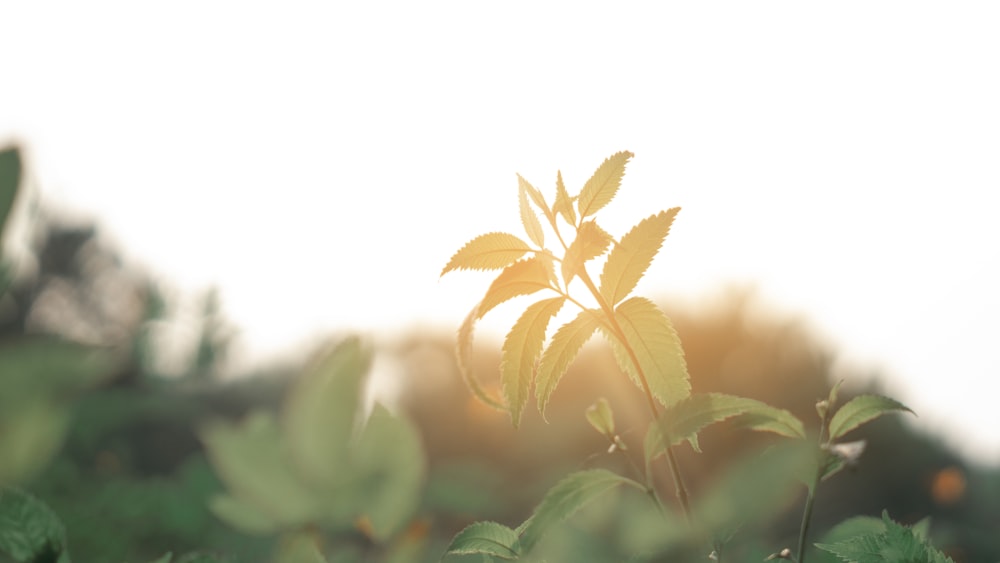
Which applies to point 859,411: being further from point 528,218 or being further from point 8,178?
point 8,178

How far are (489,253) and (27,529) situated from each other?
63 centimetres

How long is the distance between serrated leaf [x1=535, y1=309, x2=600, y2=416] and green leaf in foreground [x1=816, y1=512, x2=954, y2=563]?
39 centimetres

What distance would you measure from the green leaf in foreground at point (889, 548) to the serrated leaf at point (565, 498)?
0.91 ft

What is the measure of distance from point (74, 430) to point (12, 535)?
2.27 metres

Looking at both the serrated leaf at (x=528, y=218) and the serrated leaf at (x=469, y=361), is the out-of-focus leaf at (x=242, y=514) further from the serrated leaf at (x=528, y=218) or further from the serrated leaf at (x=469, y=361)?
the serrated leaf at (x=528, y=218)

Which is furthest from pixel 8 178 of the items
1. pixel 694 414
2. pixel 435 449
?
pixel 435 449

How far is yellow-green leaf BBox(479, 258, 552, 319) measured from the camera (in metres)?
0.93

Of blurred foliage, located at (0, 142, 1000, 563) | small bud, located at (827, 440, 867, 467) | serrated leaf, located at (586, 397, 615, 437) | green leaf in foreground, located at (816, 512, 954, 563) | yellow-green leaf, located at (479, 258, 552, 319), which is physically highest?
yellow-green leaf, located at (479, 258, 552, 319)

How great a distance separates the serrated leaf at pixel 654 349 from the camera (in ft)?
2.84

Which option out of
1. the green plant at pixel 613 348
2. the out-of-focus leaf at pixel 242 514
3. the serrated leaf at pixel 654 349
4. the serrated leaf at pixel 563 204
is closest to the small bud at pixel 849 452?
the green plant at pixel 613 348

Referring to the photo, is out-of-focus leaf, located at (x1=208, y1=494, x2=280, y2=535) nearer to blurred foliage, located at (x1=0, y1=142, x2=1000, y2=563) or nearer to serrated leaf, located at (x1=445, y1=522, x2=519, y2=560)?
blurred foliage, located at (x1=0, y1=142, x2=1000, y2=563)

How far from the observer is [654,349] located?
2.89 feet

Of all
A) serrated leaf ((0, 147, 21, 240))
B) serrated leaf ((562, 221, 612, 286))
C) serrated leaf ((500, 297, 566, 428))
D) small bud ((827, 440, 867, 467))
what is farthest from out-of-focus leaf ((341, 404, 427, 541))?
small bud ((827, 440, 867, 467))

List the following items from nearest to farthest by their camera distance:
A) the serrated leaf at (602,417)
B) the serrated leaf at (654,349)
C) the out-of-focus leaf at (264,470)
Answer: the out-of-focus leaf at (264,470)
the serrated leaf at (654,349)
the serrated leaf at (602,417)
